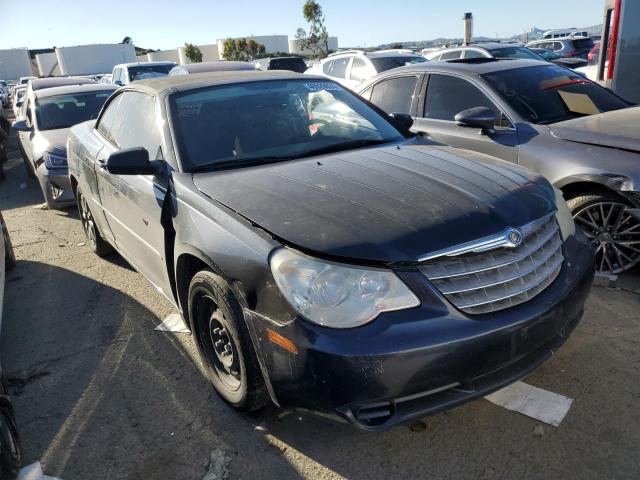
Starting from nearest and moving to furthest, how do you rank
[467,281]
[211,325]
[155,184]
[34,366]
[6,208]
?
1. [467,281]
2. [211,325]
3. [155,184]
4. [34,366]
5. [6,208]

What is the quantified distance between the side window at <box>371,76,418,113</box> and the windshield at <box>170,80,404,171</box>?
5.56ft

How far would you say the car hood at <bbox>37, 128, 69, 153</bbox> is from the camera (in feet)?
23.0

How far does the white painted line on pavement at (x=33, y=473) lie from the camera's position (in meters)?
2.51

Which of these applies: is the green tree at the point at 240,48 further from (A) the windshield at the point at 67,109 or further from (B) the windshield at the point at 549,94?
(B) the windshield at the point at 549,94

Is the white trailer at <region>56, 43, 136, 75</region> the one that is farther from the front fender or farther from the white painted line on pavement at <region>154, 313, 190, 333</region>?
the front fender

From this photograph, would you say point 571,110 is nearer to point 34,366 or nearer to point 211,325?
point 211,325

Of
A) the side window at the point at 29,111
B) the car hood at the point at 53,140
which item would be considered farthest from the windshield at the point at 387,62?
the side window at the point at 29,111

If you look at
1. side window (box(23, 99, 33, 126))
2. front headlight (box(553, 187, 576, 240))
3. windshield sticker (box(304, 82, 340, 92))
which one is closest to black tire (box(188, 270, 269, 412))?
front headlight (box(553, 187, 576, 240))

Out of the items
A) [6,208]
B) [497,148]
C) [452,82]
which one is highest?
[452,82]

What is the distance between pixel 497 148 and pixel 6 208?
23.2 ft

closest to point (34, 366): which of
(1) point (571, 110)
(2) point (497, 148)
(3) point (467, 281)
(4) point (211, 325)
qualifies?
(4) point (211, 325)

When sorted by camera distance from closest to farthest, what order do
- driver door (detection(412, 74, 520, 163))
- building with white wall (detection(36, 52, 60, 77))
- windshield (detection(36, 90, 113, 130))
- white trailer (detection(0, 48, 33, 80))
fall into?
driver door (detection(412, 74, 520, 163)), windshield (detection(36, 90, 113, 130)), building with white wall (detection(36, 52, 60, 77)), white trailer (detection(0, 48, 33, 80))

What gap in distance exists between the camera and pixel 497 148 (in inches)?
178

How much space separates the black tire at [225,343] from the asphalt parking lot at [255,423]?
17cm
